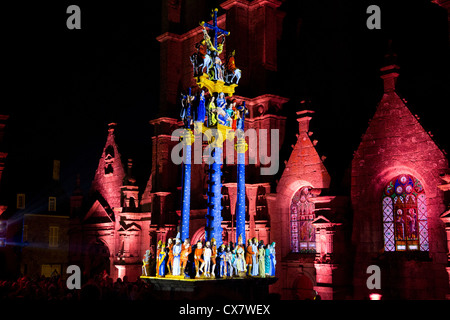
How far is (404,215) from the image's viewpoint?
62.2ft

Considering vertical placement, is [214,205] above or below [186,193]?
below

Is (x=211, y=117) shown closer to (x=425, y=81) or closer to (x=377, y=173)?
(x=377, y=173)

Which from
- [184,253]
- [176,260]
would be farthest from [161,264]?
[184,253]

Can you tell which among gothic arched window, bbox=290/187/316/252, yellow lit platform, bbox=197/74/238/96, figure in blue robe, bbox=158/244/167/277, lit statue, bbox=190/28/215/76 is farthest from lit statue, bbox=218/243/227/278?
gothic arched window, bbox=290/187/316/252

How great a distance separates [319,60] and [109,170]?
15.3 meters

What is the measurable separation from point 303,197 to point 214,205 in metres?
6.42

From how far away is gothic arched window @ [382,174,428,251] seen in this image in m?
18.5

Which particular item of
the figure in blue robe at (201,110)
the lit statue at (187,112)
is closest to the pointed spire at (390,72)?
the figure in blue robe at (201,110)

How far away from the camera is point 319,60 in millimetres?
26578

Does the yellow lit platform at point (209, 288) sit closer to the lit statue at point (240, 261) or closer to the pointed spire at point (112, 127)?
the lit statue at point (240, 261)

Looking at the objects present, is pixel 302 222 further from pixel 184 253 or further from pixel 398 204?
pixel 184 253

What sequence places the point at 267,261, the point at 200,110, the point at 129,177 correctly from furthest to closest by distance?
the point at 129,177 → the point at 200,110 → the point at 267,261

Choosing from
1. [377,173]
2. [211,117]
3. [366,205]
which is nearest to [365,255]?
[366,205]

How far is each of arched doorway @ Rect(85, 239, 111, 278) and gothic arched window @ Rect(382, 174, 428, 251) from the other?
63.4ft
